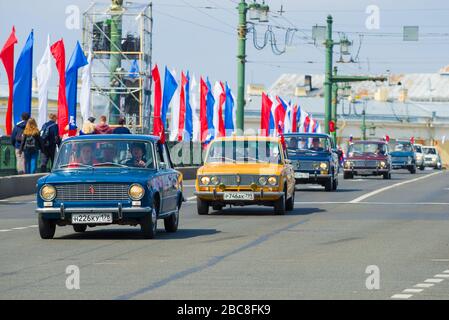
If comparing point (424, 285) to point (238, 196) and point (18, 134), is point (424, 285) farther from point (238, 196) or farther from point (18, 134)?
point (18, 134)

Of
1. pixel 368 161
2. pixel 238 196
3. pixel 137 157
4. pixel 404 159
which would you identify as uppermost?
pixel 137 157

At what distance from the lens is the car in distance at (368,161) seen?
56.0m

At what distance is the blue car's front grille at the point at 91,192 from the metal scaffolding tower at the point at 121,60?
47.4 meters

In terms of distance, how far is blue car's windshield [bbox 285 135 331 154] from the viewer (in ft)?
135

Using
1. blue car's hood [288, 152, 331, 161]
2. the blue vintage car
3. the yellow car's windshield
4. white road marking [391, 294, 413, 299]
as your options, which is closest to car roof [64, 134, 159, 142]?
the blue vintage car

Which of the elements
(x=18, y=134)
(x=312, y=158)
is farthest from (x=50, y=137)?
(x=312, y=158)

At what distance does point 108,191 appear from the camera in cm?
1991

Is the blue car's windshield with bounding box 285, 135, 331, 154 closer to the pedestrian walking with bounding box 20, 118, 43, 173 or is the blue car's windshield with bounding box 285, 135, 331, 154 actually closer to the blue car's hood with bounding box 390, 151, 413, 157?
the pedestrian walking with bounding box 20, 118, 43, 173

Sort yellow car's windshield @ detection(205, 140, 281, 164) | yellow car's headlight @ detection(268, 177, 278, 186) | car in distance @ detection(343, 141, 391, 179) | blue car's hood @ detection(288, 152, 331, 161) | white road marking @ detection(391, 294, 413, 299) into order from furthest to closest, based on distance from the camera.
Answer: car in distance @ detection(343, 141, 391, 179) → blue car's hood @ detection(288, 152, 331, 161) → yellow car's windshield @ detection(205, 140, 281, 164) → yellow car's headlight @ detection(268, 177, 278, 186) → white road marking @ detection(391, 294, 413, 299)

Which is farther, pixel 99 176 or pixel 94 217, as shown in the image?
pixel 99 176

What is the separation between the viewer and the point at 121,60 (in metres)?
68.6

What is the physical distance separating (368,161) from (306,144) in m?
15.4
